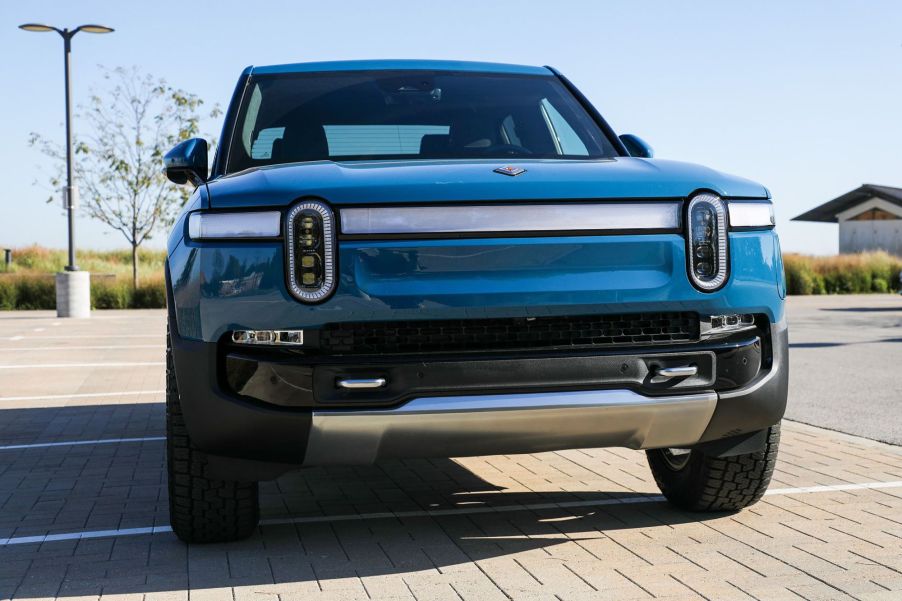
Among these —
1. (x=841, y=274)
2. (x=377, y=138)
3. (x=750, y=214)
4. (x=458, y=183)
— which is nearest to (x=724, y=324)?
(x=750, y=214)

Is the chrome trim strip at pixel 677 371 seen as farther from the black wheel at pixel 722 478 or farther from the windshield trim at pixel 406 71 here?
the windshield trim at pixel 406 71

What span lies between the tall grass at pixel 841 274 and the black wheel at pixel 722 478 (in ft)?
98.5

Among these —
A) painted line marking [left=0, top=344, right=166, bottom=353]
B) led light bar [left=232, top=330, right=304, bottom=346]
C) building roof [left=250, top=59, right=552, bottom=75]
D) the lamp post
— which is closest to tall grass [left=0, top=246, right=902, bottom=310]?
the lamp post

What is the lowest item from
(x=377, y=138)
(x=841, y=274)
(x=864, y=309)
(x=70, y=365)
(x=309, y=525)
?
(x=309, y=525)

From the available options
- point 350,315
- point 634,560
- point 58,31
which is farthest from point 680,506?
point 58,31

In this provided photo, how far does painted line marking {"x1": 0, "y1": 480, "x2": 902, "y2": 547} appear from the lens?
4.33m

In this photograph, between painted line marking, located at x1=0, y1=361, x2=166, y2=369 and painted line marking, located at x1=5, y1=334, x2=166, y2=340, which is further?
painted line marking, located at x1=5, y1=334, x2=166, y2=340

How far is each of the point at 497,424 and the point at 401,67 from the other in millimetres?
2281

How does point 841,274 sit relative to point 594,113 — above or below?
below

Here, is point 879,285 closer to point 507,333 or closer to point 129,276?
point 129,276

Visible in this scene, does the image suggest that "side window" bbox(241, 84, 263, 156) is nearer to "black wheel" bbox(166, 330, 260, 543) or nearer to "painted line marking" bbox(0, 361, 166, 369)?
"black wheel" bbox(166, 330, 260, 543)

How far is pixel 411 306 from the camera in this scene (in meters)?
3.47

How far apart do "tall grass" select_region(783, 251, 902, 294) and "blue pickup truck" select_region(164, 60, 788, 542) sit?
101ft

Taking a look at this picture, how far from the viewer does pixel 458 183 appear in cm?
359
